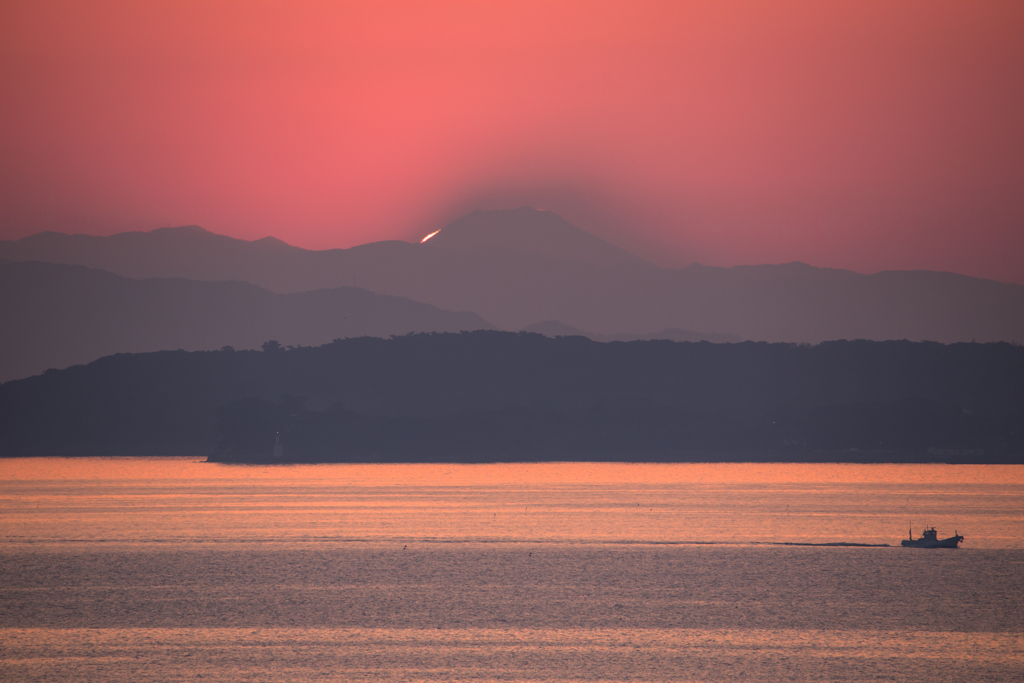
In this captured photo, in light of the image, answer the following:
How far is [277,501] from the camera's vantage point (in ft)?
284

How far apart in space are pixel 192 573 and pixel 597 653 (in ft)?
64.8

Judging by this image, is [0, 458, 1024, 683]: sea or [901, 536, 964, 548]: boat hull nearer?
[0, 458, 1024, 683]: sea

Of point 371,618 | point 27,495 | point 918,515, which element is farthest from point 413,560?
point 27,495

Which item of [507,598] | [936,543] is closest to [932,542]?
[936,543]

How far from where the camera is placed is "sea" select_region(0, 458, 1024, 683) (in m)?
22.0

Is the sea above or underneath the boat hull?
underneath

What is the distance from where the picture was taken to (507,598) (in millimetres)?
30547

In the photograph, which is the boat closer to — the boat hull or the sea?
the boat hull

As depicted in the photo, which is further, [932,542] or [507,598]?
[932,542]

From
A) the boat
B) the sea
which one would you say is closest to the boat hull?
the boat

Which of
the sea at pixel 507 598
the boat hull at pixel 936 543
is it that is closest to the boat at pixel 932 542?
the boat hull at pixel 936 543

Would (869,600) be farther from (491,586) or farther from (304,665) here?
(304,665)

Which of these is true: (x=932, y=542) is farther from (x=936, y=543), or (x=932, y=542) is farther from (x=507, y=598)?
(x=507, y=598)

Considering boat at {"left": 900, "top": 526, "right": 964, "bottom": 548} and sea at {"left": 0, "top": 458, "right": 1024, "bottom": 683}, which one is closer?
sea at {"left": 0, "top": 458, "right": 1024, "bottom": 683}
